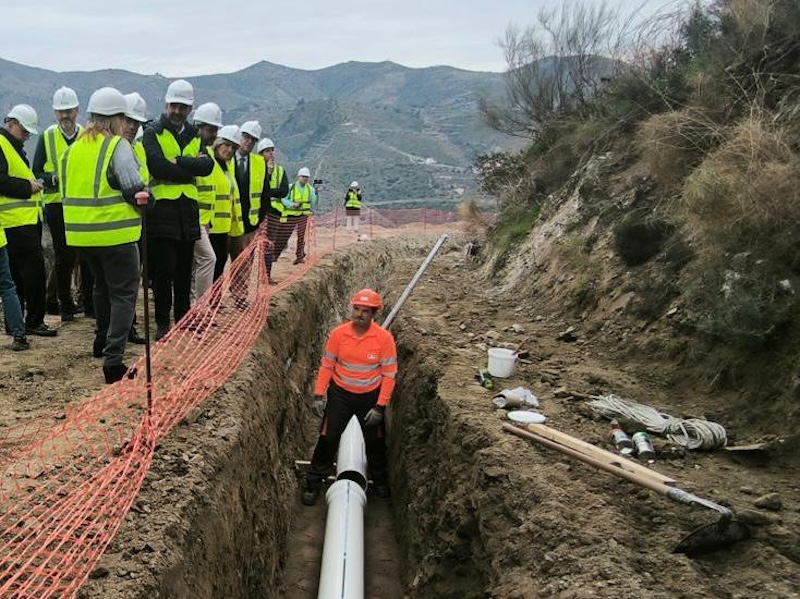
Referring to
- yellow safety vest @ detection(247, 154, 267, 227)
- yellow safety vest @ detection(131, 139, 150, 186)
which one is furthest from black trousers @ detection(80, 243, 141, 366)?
yellow safety vest @ detection(247, 154, 267, 227)

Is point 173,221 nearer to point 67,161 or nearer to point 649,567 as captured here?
point 67,161

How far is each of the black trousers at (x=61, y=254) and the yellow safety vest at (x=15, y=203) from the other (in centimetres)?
30

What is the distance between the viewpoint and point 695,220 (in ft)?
21.6

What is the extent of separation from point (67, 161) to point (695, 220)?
560 cm

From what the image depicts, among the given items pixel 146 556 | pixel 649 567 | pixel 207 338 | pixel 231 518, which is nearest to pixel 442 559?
pixel 231 518

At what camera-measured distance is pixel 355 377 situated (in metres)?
6.50

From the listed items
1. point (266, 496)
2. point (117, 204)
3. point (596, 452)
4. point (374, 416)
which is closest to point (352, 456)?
point (374, 416)

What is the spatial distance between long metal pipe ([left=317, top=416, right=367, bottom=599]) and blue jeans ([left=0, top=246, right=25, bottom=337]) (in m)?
3.20

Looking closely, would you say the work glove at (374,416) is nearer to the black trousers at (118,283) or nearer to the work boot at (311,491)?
the work boot at (311,491)

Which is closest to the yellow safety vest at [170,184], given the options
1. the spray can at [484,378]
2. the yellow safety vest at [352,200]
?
the spray can at [484,378]

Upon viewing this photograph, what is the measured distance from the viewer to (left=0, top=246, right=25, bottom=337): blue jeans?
18.5 ft

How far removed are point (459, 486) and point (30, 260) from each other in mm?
4375

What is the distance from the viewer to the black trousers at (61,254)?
21.4ft

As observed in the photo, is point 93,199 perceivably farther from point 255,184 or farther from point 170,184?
point 255,184
